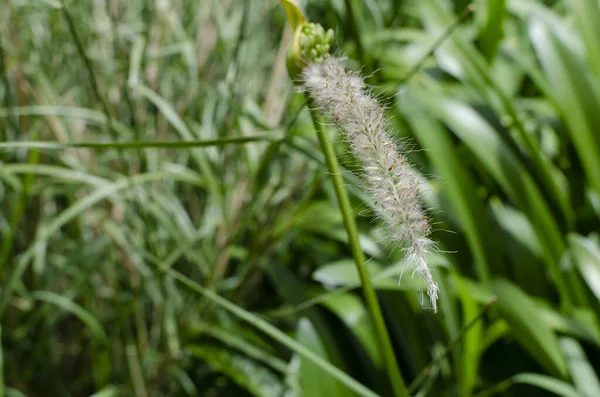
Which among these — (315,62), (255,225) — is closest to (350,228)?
(315,62)

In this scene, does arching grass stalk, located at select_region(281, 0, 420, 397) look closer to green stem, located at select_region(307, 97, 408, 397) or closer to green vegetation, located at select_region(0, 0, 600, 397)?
green stem, located at select_region(307, 97, 408, 397)

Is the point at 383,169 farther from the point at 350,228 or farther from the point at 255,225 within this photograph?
the point at 255,225

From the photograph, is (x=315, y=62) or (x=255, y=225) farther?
(x=255, y=225)

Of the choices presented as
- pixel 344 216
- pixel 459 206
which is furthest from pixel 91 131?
pixel 344 216

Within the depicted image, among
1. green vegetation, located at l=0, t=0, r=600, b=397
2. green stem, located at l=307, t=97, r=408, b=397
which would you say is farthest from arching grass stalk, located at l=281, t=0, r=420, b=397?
green vegetation, located at l=0, t=0, r=600, b=397

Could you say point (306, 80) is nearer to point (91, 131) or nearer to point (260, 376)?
point (260, 376)

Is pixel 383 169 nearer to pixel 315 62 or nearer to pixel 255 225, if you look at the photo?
pixel 315 62
